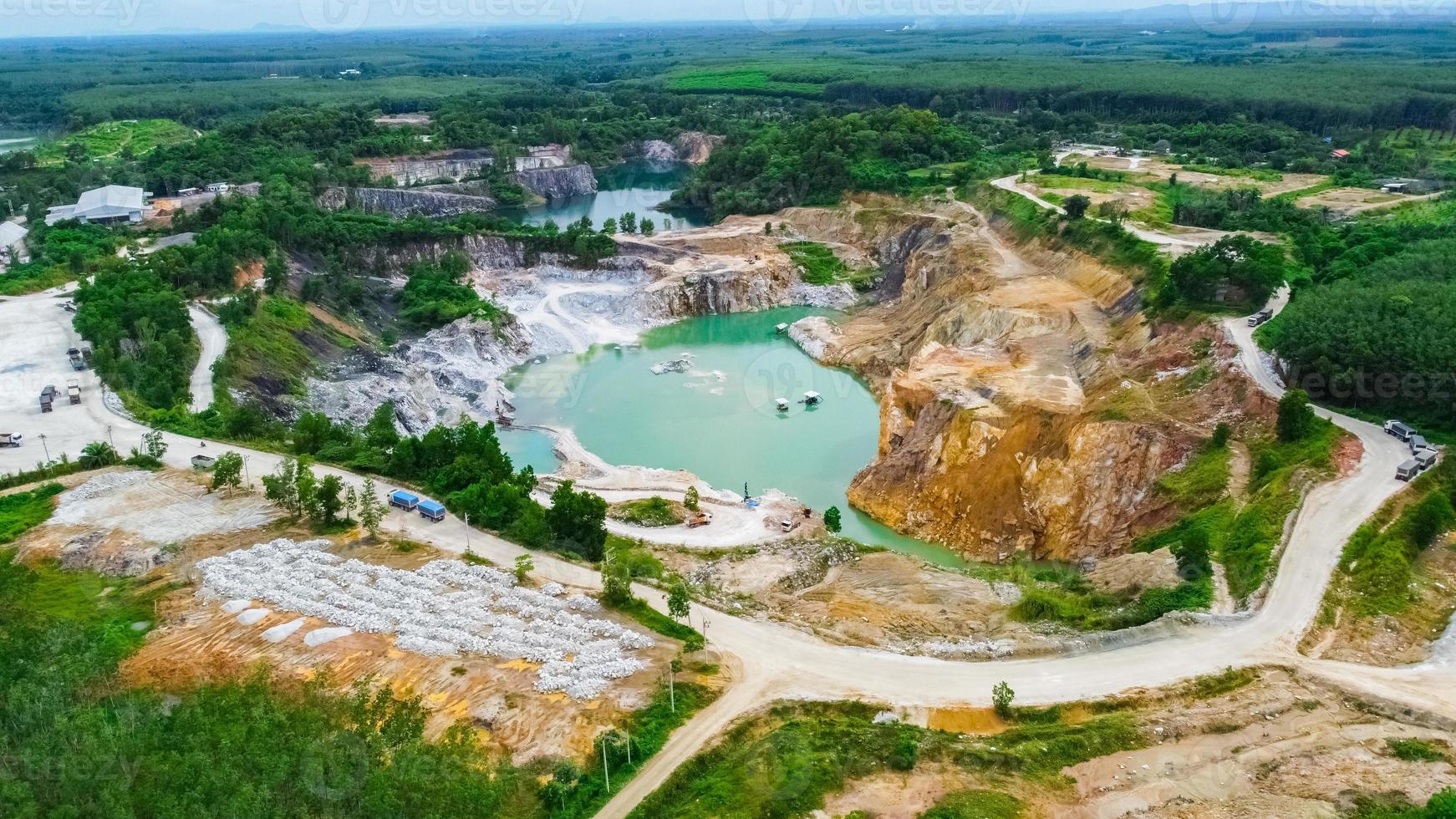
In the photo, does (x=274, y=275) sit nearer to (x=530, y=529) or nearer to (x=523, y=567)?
(x=530, y=529)

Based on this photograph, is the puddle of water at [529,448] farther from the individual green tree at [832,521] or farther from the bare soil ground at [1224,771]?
the bare soil ground at [1224,771]

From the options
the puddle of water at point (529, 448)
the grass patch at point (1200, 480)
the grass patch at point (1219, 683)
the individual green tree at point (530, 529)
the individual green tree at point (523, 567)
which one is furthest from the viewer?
the puddle of water at point (529, 448)

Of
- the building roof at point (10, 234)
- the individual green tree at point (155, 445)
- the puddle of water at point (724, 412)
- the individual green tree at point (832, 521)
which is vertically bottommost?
the puddle of water at point (724, 412)

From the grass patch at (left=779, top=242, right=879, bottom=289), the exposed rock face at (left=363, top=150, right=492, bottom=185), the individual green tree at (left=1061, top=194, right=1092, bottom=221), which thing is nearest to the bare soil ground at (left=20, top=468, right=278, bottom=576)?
the grass patch at (left=779, top=242, right=879, bottom=289)

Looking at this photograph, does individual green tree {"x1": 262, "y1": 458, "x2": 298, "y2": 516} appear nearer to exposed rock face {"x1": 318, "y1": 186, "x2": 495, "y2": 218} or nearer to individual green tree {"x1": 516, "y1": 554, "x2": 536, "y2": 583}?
individual green tree {"x1": 516, "y1": 554, "x2": 536, "y2": 583}

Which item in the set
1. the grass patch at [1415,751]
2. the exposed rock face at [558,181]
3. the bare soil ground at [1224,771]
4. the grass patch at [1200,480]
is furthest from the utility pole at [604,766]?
the exposed rock face at [558,181]

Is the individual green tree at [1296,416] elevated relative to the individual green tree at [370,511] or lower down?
elevated

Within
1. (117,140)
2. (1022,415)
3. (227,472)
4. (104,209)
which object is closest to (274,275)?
(104,209)
